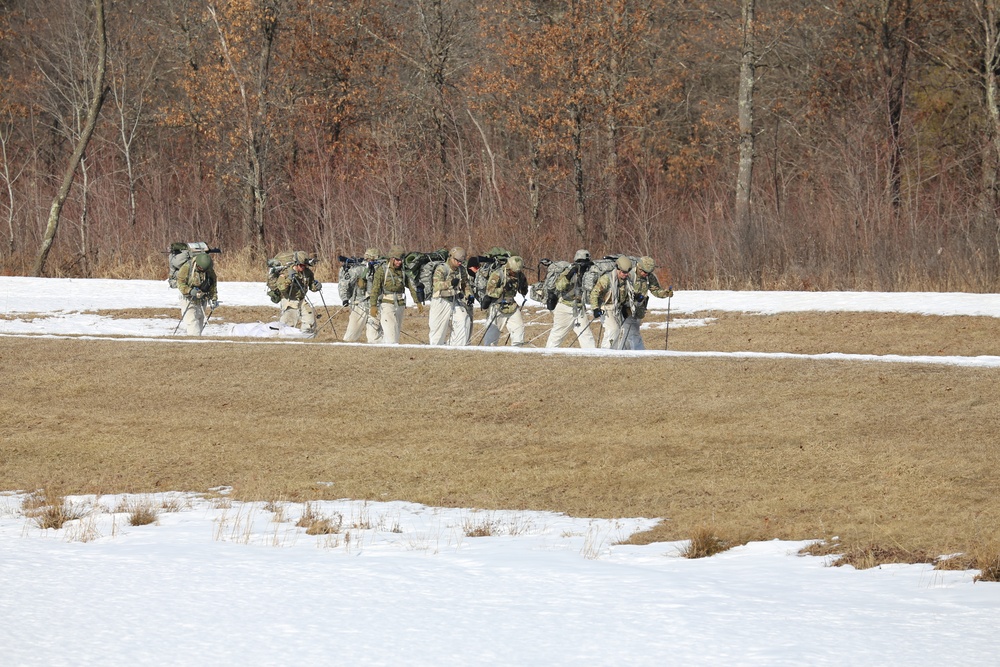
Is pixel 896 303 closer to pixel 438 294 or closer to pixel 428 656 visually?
pixel 438 294

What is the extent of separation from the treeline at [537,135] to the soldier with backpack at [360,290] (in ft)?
33.0

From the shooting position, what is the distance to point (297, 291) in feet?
78.4

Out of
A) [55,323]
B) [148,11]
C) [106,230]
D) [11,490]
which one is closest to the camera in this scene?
[11,490]

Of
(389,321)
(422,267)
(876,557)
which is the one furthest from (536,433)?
(389,321)

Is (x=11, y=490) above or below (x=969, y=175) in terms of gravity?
below

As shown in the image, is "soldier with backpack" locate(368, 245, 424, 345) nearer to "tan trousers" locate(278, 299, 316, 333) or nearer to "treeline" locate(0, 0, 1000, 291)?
"tan trousers" locate(278, 299, 316, 333)

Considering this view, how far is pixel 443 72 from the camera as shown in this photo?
142 feet

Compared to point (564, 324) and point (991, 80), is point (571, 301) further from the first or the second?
point (991, 80)

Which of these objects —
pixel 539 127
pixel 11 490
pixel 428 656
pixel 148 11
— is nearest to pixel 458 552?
pixel 428 656

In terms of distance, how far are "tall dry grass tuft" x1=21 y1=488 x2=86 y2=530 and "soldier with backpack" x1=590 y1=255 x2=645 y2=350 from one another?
32.5 ft

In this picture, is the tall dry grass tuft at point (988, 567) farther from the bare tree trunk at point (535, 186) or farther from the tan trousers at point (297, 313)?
the bare tree trunk at point (535, 186)

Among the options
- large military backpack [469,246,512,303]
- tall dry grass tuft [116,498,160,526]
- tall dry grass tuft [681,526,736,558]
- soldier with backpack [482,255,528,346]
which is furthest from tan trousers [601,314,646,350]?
tall dry grass tuft [681,526,736,558]

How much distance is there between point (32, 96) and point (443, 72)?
15.6 m

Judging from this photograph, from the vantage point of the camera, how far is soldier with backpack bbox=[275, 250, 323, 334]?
23.6 meters
